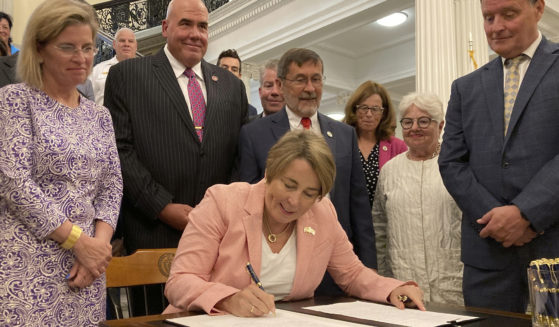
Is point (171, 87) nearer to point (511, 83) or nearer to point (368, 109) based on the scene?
point (368, 109)

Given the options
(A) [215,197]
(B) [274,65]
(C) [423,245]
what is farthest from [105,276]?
(B) [274,65]

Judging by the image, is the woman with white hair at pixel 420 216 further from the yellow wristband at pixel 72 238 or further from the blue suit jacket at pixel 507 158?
the yellow wristband at pixel 72 238

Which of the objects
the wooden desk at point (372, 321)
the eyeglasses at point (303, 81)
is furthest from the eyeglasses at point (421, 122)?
the wooden desk at point (372, 321)

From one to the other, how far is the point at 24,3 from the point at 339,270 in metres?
12.7

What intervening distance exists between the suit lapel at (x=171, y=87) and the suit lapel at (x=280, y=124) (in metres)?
0.36

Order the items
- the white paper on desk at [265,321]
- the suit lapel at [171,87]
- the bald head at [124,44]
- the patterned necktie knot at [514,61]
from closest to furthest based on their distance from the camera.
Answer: the white paper on desk at [265,321] < the patterned necktie knot at [514,61] < the suit lapel at [171,87] < the bald head at [124,44]

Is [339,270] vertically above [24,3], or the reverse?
[24,3]

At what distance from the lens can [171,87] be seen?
2.67 metres

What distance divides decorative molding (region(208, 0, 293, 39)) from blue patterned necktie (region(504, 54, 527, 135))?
724cm

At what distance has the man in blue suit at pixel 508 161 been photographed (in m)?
2.13

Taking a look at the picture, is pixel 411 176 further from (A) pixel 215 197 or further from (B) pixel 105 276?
(B) pixel 105 276

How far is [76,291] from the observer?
76.4 inches

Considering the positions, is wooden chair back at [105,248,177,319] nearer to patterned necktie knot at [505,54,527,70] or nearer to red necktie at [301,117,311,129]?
red necktie at [301,117,311,129]

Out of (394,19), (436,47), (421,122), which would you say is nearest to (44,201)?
(421,122)
